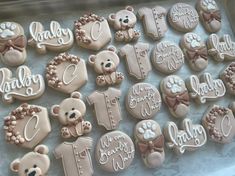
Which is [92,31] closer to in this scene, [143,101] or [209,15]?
[143,101]

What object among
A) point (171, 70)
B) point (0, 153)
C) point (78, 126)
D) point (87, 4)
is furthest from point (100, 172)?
point (87, 4)

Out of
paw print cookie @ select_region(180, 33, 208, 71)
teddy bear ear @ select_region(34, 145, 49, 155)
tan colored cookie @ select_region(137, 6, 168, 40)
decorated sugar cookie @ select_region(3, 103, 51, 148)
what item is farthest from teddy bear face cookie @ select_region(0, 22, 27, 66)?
paw print cookie @ select_region(180, 33, 208, 71)

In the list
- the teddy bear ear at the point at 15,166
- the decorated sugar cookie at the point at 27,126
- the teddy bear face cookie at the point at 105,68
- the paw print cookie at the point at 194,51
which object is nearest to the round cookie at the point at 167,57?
the paw print cookie at the point at 194,51

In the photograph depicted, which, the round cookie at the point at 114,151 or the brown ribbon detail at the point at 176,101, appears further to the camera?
the brown ribbon detail at the point at 176,101

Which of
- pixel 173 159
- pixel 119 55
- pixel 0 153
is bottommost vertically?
pixel 173 159

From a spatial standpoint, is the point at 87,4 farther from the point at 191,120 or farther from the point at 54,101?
the point at 191,120

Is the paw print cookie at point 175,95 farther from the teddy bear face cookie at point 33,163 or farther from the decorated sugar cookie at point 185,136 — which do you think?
the teddy bear face cookie at point 33,163

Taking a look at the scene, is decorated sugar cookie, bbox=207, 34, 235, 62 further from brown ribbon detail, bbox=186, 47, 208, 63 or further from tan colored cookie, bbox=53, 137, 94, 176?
tan colored cookie, bbox=53, 137, 94, 176
